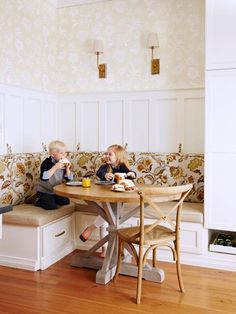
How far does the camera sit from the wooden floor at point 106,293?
246cm

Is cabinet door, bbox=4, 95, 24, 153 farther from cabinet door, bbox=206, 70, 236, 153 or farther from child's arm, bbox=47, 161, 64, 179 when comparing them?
cabinet door, bbox=206, 70, 236, 153

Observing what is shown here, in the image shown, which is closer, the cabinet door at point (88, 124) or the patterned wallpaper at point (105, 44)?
the patterned wallpaper at point (105, 44)

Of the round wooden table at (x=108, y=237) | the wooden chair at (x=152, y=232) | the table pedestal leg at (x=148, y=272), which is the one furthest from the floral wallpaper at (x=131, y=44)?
the table pedestal leg at (x=148, y=272)

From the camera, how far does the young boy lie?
344cm

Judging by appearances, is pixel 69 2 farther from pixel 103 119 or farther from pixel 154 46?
pixel 103 119

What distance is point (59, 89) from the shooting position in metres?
4.46

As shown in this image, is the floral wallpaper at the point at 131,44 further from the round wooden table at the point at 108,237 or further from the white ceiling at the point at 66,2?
the round wooden table at the point at 108,237

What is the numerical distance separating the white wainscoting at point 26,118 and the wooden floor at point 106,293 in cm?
135

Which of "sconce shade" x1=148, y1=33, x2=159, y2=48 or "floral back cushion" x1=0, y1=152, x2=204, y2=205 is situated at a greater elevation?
"sconce shade" x1=148, y1=33, x2=159, y2=48

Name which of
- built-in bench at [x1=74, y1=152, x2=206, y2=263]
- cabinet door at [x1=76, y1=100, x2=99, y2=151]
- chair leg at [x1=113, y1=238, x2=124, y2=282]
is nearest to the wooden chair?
chair leg at [x1=113, y1=238, x2=124, y2=282]

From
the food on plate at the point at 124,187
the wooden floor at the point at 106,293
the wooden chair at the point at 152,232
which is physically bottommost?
the wooden floor at the point at 106,293

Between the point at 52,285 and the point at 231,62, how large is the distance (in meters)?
2.49

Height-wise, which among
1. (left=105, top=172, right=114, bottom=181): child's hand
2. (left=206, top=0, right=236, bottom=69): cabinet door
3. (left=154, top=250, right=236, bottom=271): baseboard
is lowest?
(left=154, top=250, right=236, bottom=271): baseboard

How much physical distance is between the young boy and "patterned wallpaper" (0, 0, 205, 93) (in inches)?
35.4
